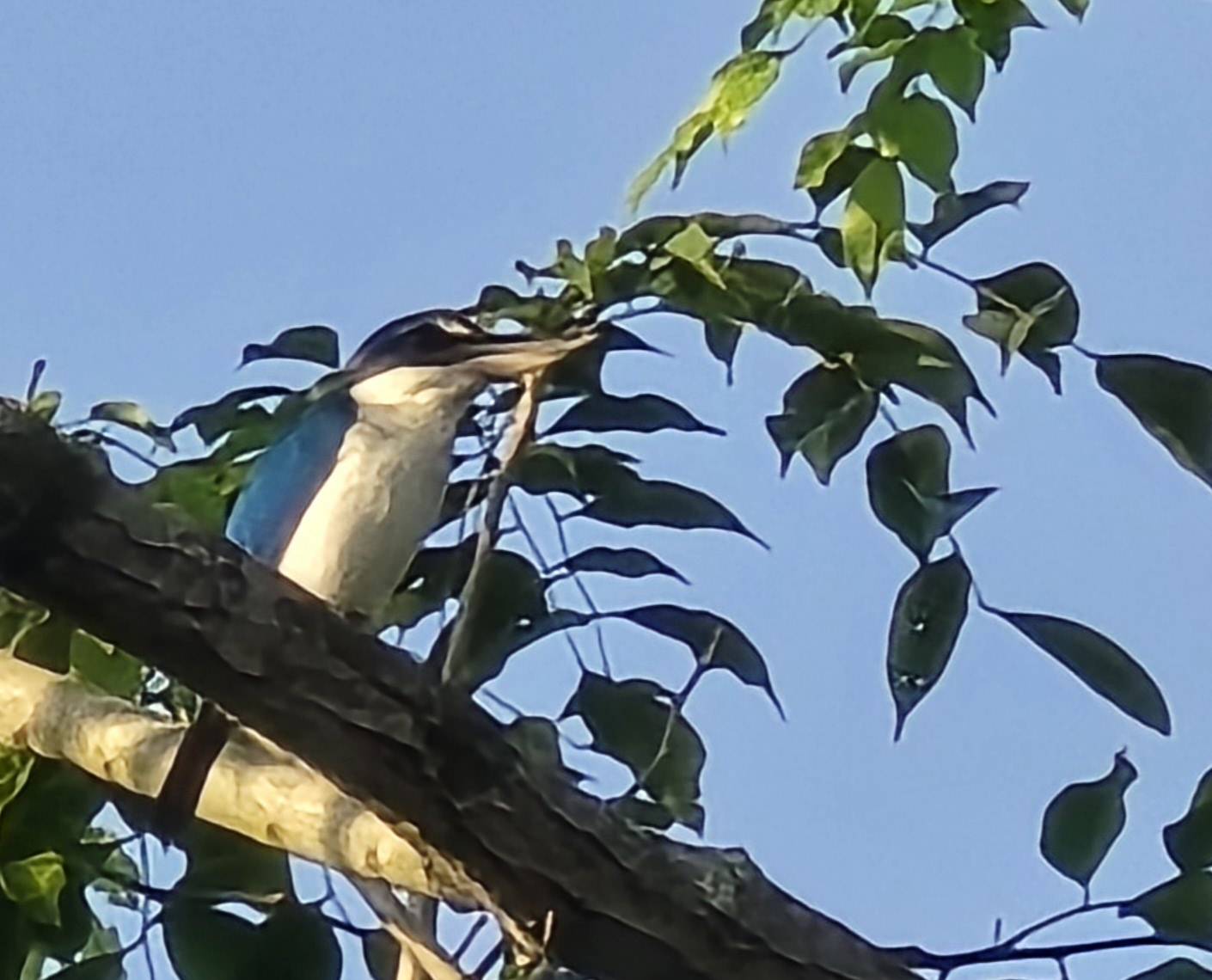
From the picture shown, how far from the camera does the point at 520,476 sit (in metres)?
0.84

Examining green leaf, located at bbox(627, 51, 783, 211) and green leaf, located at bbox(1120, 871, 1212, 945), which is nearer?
green leaf, located at bbox(1120, 871, 1212, 945)

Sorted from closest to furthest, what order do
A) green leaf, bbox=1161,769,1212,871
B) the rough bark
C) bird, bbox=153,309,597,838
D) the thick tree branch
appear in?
the rough bark, green leaf, bbox=1161,769,1212,871, the thick tree branch, bird, bbox=153,309,597,838

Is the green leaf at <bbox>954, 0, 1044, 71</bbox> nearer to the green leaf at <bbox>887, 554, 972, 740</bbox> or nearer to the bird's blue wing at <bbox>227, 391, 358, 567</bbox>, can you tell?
the green leaf at <bbox>887, 554, 972, 740</bbox>

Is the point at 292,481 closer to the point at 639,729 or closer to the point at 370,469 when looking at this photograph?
the point at 370,469

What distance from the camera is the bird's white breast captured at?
1.17 meters

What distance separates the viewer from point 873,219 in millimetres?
760

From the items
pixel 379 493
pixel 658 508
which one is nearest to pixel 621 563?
pixel 658 508

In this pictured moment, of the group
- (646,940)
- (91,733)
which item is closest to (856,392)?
(646,940)

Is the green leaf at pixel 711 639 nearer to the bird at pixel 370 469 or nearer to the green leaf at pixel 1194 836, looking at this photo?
the green leaf at pixel 1194 836

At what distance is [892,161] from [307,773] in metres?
0.32

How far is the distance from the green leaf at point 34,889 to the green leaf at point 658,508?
0.24 meters

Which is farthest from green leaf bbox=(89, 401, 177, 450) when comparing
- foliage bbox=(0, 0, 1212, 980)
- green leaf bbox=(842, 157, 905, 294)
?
green leaf bbox=(842, 157, 905, 294)

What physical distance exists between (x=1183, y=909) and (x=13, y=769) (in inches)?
18.4

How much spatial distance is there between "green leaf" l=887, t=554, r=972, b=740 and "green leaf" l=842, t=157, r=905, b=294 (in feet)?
0.37
